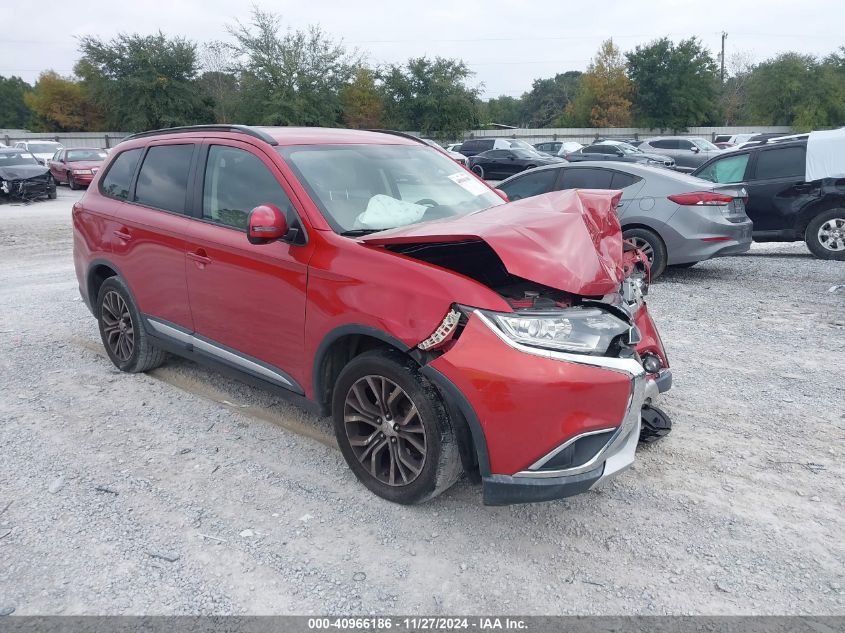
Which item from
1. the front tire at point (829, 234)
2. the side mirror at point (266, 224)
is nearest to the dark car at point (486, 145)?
the front tire at point (829, 234)

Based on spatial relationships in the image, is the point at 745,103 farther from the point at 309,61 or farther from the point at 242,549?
the point at 242,549

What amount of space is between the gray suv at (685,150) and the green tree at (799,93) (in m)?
23.4

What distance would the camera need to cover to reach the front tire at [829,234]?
9.28 m

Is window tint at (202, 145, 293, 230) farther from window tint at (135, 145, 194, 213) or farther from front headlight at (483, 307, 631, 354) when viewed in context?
front headlight at (483, 307, 631, 354)

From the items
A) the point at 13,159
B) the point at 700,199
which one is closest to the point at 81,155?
the point at 13,159

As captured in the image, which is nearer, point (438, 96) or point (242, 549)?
point (242, 549)

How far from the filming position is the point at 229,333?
4.07m

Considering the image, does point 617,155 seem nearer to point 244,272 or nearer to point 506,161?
point 506,161

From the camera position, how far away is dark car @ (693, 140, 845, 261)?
30.5ft

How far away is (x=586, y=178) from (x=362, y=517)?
22.3 feet

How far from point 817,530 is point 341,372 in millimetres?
2434

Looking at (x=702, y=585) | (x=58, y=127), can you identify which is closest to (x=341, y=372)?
(x=702, y=585)

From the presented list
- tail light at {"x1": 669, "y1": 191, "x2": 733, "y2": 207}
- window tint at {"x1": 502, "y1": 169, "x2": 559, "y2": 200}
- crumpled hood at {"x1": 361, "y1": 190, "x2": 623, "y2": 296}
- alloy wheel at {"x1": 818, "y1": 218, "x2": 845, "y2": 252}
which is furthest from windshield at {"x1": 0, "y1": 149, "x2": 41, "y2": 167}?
alloy wheel at {"x1": 818, "y1": 218, "x2": 845, "y2": 252}

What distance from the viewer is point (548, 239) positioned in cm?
313
